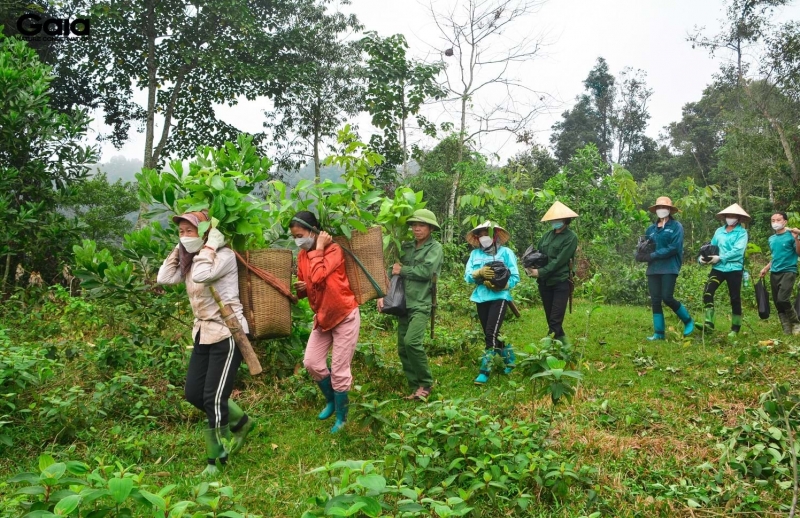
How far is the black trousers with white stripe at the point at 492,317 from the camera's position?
5.88 m

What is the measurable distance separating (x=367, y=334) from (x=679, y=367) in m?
4.00

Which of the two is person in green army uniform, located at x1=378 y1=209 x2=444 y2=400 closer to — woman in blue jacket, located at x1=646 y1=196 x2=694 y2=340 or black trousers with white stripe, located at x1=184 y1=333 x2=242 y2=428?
black trousers with white stripe, located at x1=184 y1=333 x2=242 y2=428

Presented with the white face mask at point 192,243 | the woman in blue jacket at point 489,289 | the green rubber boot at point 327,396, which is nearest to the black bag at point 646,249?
the woman in blue jacket at point 489,289

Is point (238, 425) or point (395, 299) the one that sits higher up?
point (395, 299)

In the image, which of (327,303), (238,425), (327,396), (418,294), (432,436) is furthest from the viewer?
(418,294)

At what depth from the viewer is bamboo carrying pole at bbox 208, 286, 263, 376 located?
401 cm

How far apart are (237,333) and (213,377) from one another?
0.33m

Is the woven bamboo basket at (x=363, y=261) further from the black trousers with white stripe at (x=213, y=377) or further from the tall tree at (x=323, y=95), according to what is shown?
the tall tree at (x=323, y=95)

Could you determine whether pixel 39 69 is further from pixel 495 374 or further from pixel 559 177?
pixel 559 177

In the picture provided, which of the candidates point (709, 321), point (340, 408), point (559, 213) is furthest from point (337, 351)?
point (709, 321)

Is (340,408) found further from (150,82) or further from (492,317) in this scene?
(150,82)

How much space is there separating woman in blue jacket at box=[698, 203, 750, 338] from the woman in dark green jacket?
2.59m

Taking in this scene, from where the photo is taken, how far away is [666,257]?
7375 mm

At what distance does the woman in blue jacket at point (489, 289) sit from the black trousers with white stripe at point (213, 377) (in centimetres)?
265
